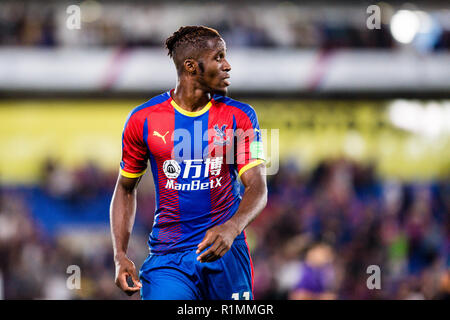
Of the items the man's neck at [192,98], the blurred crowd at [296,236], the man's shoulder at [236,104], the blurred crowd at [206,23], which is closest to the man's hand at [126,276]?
the man's neck at [192,98]

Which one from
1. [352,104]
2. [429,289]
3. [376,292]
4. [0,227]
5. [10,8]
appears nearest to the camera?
[429,289]

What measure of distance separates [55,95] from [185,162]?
10564 millimetres

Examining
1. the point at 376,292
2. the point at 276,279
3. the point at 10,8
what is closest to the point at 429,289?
the point at 376,292

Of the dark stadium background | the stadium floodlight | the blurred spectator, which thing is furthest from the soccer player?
the stadium floodlight

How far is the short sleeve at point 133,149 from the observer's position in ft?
13.5

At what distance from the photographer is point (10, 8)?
44.8 feet

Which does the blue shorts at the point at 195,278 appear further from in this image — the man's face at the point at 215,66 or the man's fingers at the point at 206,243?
the man's face at the point at 215,66

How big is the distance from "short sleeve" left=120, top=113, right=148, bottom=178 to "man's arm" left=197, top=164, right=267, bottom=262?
701mm

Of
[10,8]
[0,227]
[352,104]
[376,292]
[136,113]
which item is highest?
[10,8]

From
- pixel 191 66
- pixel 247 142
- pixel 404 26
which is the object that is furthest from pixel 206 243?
pixel 404 26

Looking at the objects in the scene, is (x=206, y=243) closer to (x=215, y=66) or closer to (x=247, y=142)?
(x=247, y=142)

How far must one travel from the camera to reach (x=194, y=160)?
4020 millimetres

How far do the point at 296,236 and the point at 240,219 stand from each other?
852 centimetres

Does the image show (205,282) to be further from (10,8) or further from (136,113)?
(10,8)
